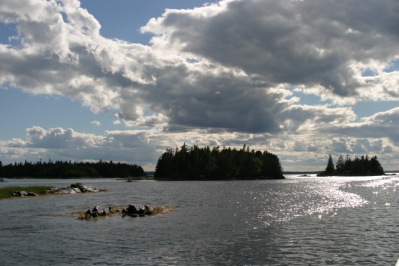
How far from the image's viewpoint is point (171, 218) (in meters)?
56.1

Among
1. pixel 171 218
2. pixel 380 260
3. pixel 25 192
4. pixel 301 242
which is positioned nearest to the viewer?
pixel 380 260

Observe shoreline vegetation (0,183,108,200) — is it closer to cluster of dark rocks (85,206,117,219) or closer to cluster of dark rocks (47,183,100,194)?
cluster of dark rocks (47,183,100,194)

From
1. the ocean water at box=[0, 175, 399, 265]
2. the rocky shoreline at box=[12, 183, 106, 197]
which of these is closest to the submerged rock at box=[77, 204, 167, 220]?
the ocean water at box=[0, 175, 399, 265]

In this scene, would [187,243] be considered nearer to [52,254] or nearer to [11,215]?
[52,254]

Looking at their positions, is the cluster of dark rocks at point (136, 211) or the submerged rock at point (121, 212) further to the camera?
the cluster of dark rocks at point (136, 211)

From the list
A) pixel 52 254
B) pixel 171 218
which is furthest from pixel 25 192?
pixel 52 254

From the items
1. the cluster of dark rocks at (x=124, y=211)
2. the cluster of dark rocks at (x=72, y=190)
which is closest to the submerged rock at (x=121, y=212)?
the cluster of dark rocks at (x=124, y=211)

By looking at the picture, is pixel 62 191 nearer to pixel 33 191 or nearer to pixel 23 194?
pixel 33 191

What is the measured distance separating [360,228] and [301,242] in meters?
12.1

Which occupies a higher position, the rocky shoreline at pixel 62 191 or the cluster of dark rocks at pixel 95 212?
the cluster of dark rocks at pixel 95 212

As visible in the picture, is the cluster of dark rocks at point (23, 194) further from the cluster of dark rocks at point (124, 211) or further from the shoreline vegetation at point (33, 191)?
the cluster of dark rocks at point (124, 211)

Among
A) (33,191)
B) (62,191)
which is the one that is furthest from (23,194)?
(62,191)

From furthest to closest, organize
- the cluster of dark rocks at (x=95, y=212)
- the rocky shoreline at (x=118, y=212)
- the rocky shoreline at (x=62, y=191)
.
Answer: the rocky shoreline at (x=62, y=191) → the rocky shoreline at (x=118, y=212) → the cluster of dark rocks at (x=95, y=212)

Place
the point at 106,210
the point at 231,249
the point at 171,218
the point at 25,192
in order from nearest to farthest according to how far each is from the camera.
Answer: the point at 231,249 < the point at 171,218 < the point at 106,210 < the point at 25,192
